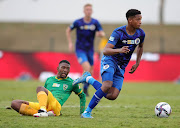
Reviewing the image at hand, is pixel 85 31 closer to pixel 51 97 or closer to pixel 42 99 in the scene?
pixel 51 97

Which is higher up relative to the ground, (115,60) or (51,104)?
(115,60)

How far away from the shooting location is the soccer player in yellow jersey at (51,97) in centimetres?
731

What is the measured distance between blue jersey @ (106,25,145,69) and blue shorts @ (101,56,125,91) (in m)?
0.10

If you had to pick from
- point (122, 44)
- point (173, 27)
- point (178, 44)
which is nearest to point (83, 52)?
point (122, 44)

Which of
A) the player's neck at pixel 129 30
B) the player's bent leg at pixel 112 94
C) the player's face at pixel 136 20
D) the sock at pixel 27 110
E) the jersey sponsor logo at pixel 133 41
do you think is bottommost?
the sock at pixel 27 110

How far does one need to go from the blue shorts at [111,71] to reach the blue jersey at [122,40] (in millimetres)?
102

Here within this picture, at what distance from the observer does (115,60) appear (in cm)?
806

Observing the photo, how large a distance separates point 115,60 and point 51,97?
151 centimetres

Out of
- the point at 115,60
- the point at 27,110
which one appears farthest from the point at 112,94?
the point at 27,110

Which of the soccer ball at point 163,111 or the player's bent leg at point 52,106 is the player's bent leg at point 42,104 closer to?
the player's bent leg at point 52,106

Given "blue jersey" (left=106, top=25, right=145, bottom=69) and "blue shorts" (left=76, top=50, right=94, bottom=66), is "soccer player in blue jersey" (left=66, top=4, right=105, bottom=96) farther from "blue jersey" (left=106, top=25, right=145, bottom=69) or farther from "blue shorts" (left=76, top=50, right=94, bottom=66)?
"blue jersey" (left=106, top=25, right=145, bottom=69)

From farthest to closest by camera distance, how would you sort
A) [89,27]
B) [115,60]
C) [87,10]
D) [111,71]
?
[89,27] → [87,10] → [115,60] → [111,71]

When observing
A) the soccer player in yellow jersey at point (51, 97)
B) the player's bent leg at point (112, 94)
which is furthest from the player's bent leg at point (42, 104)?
the player's bent leg at point (112, 94)

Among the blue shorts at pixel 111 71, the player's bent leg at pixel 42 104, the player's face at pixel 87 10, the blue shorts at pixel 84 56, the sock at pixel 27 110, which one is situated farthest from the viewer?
the blue shorts at pixel 84 56
